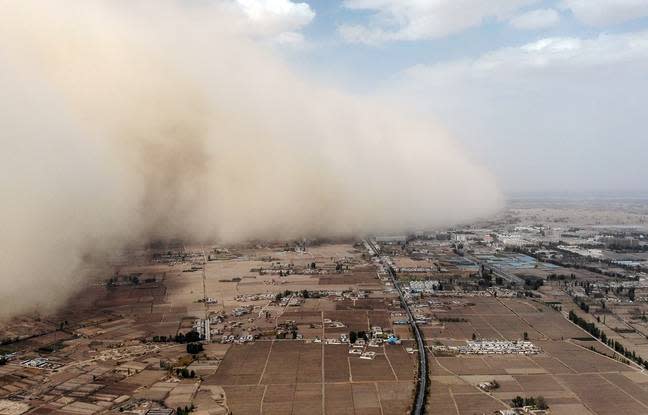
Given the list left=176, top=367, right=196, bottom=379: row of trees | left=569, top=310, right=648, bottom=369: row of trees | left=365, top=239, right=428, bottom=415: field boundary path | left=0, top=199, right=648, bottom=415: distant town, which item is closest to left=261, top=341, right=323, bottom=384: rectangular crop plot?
left=0, top=199, right=648, bottom=415: distant town

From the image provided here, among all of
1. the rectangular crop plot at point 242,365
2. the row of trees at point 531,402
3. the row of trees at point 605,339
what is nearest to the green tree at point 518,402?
the row of trees at point 531,402

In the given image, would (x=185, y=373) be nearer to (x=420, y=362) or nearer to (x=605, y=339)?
(x=420, y=362)

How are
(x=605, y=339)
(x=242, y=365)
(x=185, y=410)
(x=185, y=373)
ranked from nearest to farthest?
(x=185, y=410) < (x=185, y=373) < (x=242, y=365) < (x=605, y=339)

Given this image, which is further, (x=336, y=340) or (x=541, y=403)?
(x=336, y=340)

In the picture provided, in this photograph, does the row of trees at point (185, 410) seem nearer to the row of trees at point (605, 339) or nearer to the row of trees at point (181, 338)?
the row of trees at point (181, 338)

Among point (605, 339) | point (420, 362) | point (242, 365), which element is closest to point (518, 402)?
point (420, 362)

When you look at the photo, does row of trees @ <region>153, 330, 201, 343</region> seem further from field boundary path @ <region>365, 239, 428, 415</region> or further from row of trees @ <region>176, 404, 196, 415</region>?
field boundary path @ <region>365, 239, 428, 415</region>

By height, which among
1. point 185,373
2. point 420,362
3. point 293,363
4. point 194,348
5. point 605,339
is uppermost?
point 194,348

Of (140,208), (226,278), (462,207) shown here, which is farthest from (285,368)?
(462,207)

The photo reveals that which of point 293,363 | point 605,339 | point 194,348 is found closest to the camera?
point 293,363

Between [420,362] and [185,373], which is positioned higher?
[185,373]

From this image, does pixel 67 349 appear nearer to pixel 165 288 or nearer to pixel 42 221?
pixel 42 221
